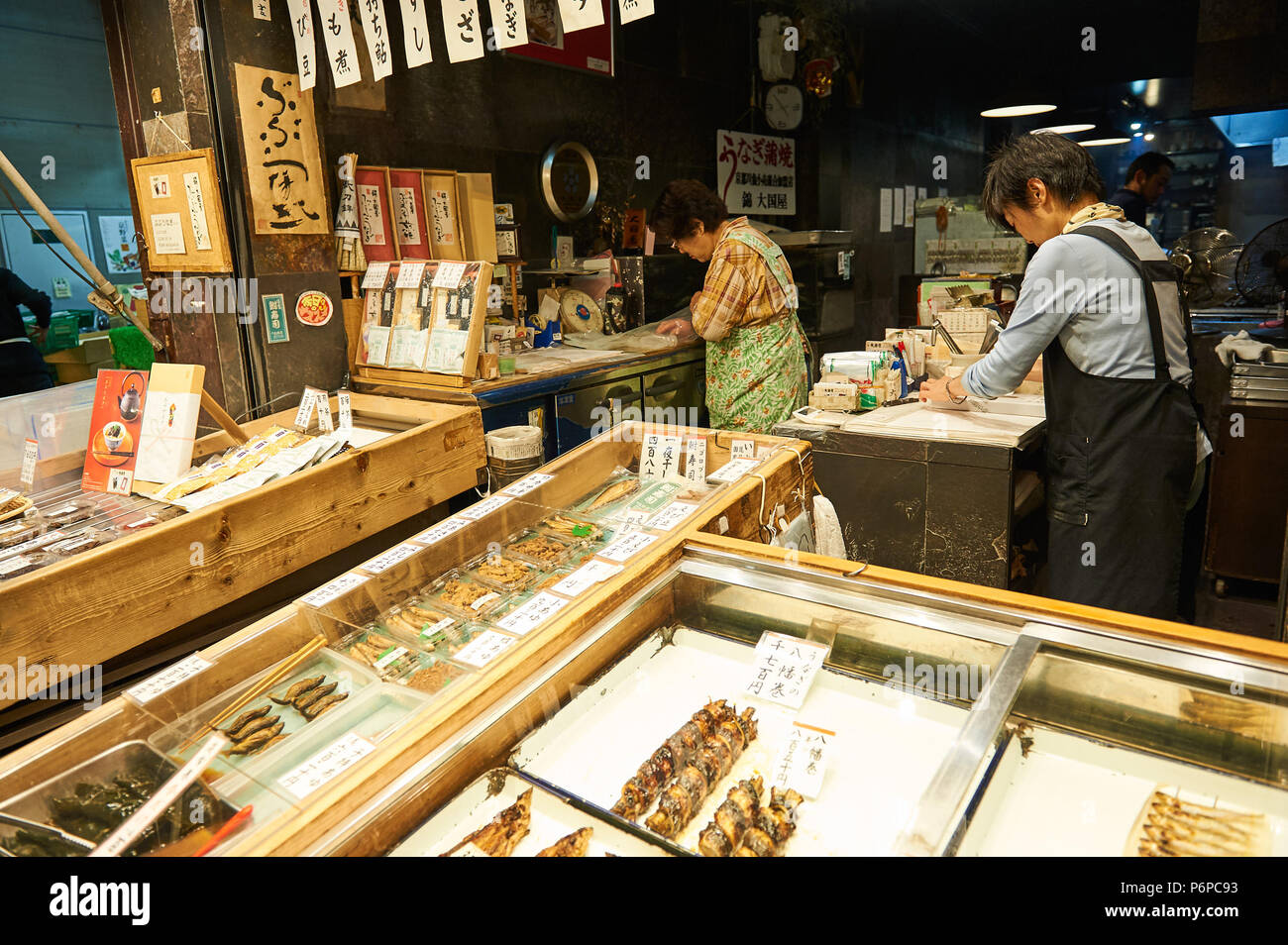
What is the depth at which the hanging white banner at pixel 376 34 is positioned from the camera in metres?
3.10

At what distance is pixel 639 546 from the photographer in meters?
1.88

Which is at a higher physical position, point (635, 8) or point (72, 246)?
point (635, 8)

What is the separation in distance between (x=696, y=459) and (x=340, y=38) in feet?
7.98

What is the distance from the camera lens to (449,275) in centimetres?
365

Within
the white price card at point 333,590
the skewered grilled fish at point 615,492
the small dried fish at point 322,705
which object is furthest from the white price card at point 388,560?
the skewered grilled fish at point 615,492

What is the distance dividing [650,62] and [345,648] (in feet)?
20.5

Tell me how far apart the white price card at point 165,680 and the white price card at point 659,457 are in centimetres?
141

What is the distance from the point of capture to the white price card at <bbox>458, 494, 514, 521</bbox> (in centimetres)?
221

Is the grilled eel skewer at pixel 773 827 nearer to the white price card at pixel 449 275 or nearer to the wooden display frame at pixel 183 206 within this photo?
the white price card at pixel 449 275

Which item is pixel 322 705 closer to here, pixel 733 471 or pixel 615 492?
pixel 615 492

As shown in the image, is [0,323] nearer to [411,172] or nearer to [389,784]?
[411,172]

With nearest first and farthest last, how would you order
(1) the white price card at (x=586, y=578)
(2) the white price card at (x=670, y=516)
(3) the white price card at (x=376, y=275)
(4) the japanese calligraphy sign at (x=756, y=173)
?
(1) the white price card at (x=586, y=578), (2) the white price card at (x=670, y=516), (3) the white price card at (x=376, y=275), (4) the japanese calligraphy sign at (x=756, y=173)

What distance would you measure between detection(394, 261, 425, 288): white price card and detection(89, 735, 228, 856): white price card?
9.73 feet

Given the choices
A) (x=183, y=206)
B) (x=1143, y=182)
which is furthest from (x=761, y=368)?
(x=1143, y=182)
